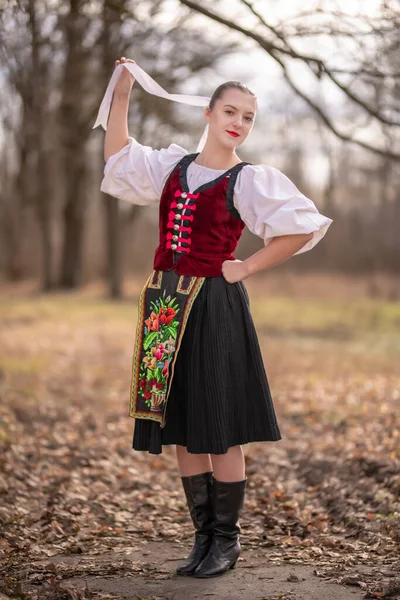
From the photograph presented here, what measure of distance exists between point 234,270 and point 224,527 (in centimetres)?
108

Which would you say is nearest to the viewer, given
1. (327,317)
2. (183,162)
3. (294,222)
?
(294,222)

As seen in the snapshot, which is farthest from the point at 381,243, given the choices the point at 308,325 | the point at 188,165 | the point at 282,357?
the point at 188,165

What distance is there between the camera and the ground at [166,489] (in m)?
3.22

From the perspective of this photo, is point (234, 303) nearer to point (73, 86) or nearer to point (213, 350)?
point (213, 350)

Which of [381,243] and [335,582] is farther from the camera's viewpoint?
[381,243]

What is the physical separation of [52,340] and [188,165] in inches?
335

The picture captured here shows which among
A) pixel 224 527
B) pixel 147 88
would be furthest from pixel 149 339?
pixel 147 88

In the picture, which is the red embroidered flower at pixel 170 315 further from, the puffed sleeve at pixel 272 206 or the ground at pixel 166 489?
Answer: the ground at pixel 166 489

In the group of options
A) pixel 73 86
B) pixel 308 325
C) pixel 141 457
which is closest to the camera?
pixel 141 457

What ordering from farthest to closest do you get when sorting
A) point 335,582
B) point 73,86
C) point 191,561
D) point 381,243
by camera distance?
point 381,243, point 73,86, point 191,561, point 335,582

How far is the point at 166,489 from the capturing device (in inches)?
198

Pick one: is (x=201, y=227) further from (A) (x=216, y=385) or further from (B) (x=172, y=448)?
(B) (x=172, y=448)

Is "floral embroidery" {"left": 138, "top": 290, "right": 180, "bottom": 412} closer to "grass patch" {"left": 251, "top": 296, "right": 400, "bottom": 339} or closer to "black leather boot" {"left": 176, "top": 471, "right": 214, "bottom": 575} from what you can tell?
"black leather boot" {"left": 176, "top": 471, "right": 214, "bottom": 575}

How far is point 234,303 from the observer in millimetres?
3305
